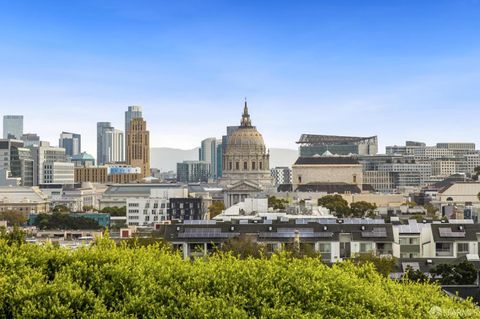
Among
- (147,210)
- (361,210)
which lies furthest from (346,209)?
(147,210)

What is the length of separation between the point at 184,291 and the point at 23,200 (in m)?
155

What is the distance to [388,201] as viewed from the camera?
583ft

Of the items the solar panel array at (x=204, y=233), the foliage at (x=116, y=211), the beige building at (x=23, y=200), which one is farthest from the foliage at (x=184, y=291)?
the beige building at (x=23, y=200)

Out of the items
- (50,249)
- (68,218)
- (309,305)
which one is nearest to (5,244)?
(50,249)

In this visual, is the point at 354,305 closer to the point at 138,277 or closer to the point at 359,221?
the point at 138,277

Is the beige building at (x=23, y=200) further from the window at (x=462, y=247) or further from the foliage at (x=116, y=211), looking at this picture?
the window at (x=462, y=247)

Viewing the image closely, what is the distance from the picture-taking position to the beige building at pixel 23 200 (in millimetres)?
169525

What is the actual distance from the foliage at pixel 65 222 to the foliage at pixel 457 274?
248 feet

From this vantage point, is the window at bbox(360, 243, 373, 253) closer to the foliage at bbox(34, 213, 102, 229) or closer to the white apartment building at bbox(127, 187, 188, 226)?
the foliage at bbox(34, 213, 102, 229)

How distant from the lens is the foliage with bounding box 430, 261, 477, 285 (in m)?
47.8

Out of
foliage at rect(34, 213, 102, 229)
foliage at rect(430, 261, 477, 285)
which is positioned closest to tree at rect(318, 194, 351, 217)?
foliage at rect(34, 213, 102, 229)

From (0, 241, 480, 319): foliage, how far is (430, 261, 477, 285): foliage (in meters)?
21.5

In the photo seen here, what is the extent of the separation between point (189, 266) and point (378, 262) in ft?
89.9

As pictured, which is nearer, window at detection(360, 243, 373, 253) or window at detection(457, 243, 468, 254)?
window at detection(457, 243, 468, 254)
